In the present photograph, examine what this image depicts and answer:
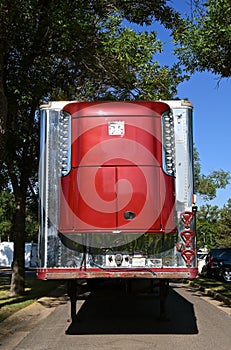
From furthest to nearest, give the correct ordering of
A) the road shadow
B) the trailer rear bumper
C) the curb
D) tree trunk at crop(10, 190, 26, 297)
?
tree trunk at crop(10, 190, 26, 297) < the curb < the road shadow < the trailer rear bumper

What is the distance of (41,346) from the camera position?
25.6 feet

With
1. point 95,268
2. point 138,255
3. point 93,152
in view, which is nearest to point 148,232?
point 138,255

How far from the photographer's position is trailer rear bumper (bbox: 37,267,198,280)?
7.69 meters

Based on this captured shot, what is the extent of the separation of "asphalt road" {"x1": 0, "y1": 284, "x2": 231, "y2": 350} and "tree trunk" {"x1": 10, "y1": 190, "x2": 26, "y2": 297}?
142 cm

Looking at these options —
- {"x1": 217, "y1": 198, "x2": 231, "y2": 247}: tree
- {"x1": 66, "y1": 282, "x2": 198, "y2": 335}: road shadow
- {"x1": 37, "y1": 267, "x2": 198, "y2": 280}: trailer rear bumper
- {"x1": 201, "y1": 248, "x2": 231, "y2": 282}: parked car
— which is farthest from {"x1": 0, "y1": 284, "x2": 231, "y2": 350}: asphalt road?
{"x1": 217, "y1": 198, "x2": 231, "y2": 247}: tree

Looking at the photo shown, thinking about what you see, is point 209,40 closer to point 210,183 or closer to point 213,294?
point 213,294

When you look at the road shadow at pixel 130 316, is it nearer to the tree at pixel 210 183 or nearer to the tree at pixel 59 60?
the tree at pixel 59 60

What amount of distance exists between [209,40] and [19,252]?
8.44m

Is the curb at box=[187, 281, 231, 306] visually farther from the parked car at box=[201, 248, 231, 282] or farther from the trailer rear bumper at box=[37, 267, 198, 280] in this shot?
the trailer rear bumper at box=[37, 267, 198, 280]

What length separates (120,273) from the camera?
303 inches

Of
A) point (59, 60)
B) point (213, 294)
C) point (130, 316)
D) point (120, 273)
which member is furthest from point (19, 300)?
point (120, 273)

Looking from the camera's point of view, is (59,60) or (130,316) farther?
(59,60)

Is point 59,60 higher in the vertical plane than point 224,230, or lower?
higher

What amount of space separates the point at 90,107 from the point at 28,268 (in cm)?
3570
